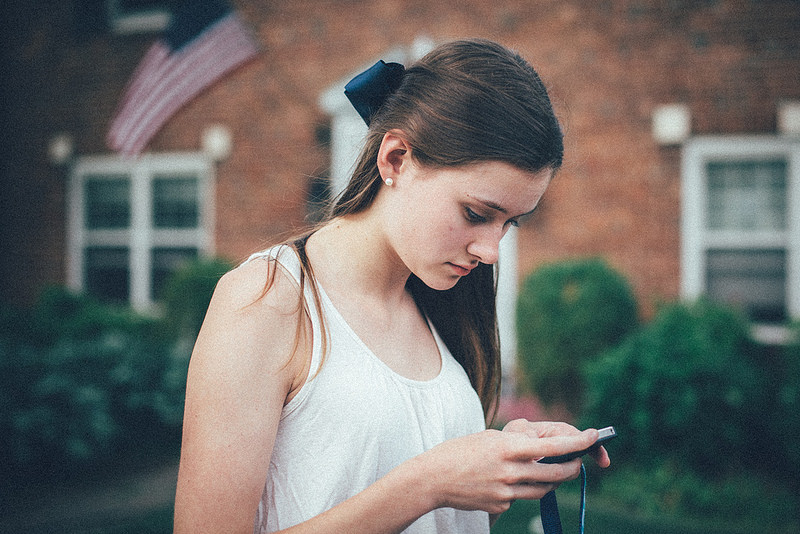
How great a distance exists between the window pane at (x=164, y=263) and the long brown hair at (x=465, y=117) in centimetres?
639

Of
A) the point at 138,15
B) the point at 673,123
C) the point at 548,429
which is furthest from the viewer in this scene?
the point at 138,15

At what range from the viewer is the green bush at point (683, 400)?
13.9ft

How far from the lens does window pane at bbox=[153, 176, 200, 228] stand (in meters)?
7.44

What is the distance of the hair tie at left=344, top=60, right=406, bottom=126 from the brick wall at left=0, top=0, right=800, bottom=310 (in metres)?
3.23

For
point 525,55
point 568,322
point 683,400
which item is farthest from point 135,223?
point 683,400

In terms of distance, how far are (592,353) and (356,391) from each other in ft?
14.4

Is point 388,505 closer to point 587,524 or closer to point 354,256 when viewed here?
point 354,256

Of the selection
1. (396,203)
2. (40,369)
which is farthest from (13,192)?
(396,203)

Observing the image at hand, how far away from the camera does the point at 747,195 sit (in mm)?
5629

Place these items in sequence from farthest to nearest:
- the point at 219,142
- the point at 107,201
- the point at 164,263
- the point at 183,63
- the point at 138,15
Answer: the point at 107,201 → the point at 164,263 → the point at 138,15 → the point at 219,142 → the point at 183,63

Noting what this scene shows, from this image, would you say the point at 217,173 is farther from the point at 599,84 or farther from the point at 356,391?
the point at 356,391

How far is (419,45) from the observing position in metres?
6.10

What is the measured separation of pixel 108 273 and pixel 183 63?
3.64 m

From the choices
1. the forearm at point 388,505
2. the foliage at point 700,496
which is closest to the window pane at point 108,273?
the foliage at point 700,496
